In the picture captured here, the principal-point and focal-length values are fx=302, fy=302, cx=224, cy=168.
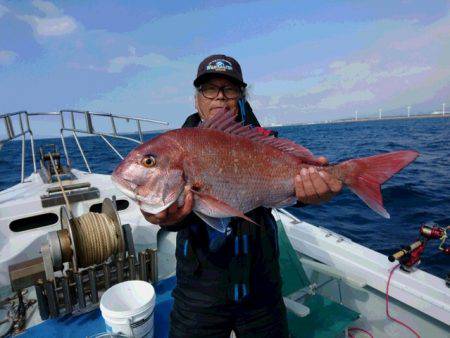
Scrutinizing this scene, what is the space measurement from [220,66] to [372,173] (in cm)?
151

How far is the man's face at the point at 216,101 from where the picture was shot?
2725mm

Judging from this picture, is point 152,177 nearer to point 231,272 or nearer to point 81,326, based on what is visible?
point 231,272

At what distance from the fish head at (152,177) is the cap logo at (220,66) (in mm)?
888

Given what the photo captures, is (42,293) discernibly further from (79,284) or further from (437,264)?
(437,264)

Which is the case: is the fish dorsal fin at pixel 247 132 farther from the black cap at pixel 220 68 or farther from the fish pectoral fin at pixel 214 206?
the fish pectoral fin at pixel 214 206

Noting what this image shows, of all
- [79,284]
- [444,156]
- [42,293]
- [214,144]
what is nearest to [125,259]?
[79,284]

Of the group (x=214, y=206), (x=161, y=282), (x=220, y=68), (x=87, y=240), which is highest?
(x=220, y=68)

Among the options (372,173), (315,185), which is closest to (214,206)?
(315,185)

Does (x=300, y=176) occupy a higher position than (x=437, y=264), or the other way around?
(x=300, y=176)

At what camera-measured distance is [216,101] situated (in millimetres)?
2764

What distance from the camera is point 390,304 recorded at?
163 inches

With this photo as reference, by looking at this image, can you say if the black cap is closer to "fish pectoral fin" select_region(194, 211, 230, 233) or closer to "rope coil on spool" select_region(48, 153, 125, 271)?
"fish pectoral fin" select_region(194, 211, 230, 233)

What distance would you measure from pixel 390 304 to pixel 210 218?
349 cm

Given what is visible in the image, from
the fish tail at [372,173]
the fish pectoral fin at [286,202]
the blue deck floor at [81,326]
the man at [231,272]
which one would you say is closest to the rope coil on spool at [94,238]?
the blue deck floor at [81,326]
